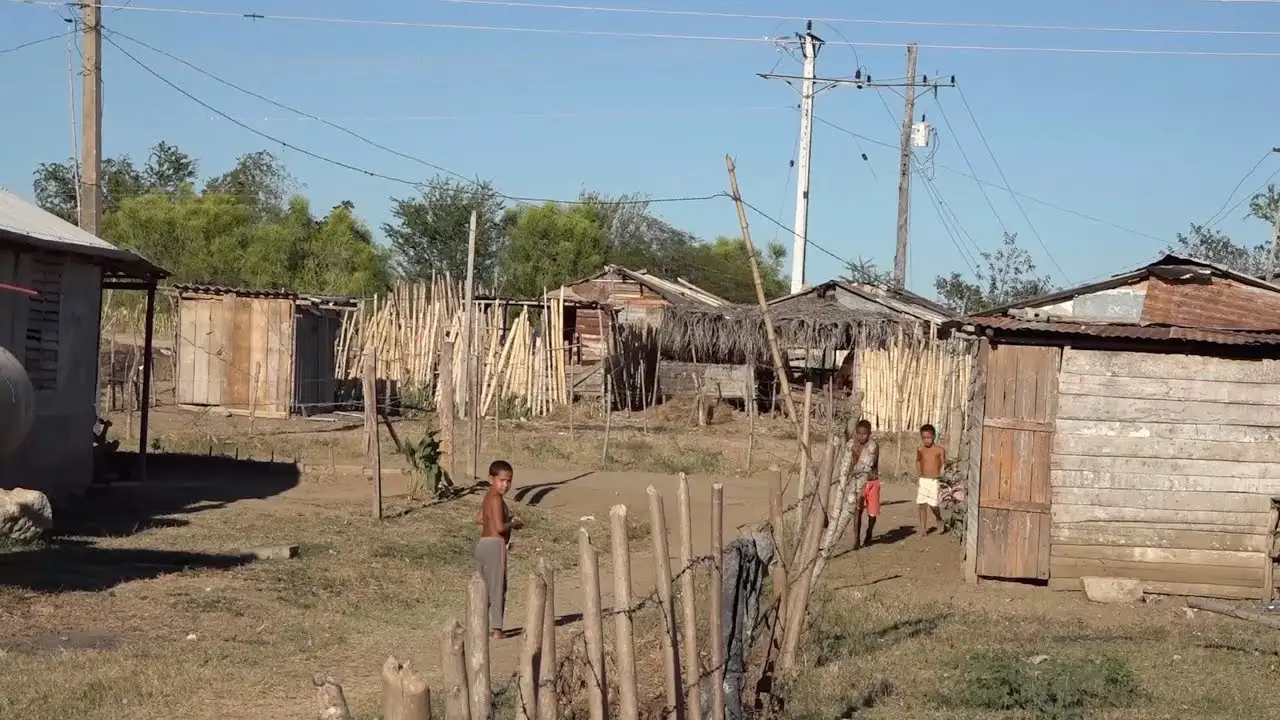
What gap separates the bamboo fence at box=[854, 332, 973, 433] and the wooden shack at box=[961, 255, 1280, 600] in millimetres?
12019

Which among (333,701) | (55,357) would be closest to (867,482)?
(55,357)

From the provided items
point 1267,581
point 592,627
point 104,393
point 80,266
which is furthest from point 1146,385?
point 104,393

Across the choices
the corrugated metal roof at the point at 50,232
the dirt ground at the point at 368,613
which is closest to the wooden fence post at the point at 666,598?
the dirt ground at the point at 368,613

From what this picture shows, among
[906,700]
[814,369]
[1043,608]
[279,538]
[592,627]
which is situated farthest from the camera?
[814,369]

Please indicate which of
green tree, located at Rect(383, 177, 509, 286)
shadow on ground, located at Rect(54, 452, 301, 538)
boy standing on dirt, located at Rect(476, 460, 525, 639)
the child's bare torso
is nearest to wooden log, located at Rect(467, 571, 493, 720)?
boy standing on dirt, located at Rect(476, 460, 525, 639)

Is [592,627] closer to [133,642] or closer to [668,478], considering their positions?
[133,642]

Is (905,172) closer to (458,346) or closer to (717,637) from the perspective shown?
(458,346)

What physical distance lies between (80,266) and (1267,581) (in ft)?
41.2

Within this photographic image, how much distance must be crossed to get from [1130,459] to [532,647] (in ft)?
32.7

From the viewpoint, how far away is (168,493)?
53.9ft

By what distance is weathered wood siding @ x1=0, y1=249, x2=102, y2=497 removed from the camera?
1459cm

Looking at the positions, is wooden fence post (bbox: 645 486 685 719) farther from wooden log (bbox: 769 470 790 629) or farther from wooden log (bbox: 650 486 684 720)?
wooden log (bbox: 769 470 790 629)

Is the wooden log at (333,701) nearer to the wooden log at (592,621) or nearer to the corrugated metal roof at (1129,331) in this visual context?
the wooden log at (592,621)

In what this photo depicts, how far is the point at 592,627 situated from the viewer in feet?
16.3
